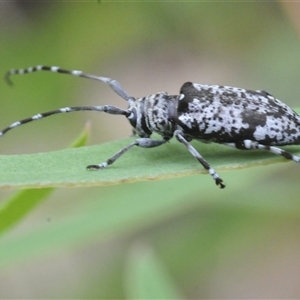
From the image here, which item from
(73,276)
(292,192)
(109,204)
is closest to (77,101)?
(73,276)

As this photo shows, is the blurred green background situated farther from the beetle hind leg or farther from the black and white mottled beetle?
the beetle hind leg

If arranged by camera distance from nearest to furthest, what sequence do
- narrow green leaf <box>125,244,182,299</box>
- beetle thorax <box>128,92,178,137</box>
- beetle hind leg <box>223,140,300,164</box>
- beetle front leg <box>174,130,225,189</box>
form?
beetle front leg <box>174,130,225,189</box>
beetle hind leg <box>223,140,300,164</box>
narrow green leaf <box>125,244,182,299</box>
beetle thorax <box>128,92,178,137</box>

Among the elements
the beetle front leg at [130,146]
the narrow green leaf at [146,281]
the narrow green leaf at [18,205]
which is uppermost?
the beetle front leg at [130,146]

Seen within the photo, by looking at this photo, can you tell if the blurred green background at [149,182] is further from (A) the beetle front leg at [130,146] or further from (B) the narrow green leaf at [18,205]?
(B) the narrow green leaf at [18,205]

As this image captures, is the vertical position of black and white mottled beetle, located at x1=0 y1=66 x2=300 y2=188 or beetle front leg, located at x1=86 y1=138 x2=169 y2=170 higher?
black and white mottled beetle, located at x1=0 y1=66 x2=300 y2=188

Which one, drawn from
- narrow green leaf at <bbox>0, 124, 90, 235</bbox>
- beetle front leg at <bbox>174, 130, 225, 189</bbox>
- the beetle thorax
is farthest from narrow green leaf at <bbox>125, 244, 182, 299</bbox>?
narrow green leaf at <bbox>0, 124, 90, 235</bbox>

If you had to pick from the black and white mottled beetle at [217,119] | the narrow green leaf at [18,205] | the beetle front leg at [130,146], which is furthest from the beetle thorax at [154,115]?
the narrow green leaf at [18,205]

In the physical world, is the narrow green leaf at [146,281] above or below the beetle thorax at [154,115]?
below

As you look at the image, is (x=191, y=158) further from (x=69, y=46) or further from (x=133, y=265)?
(x=69, y=46)
